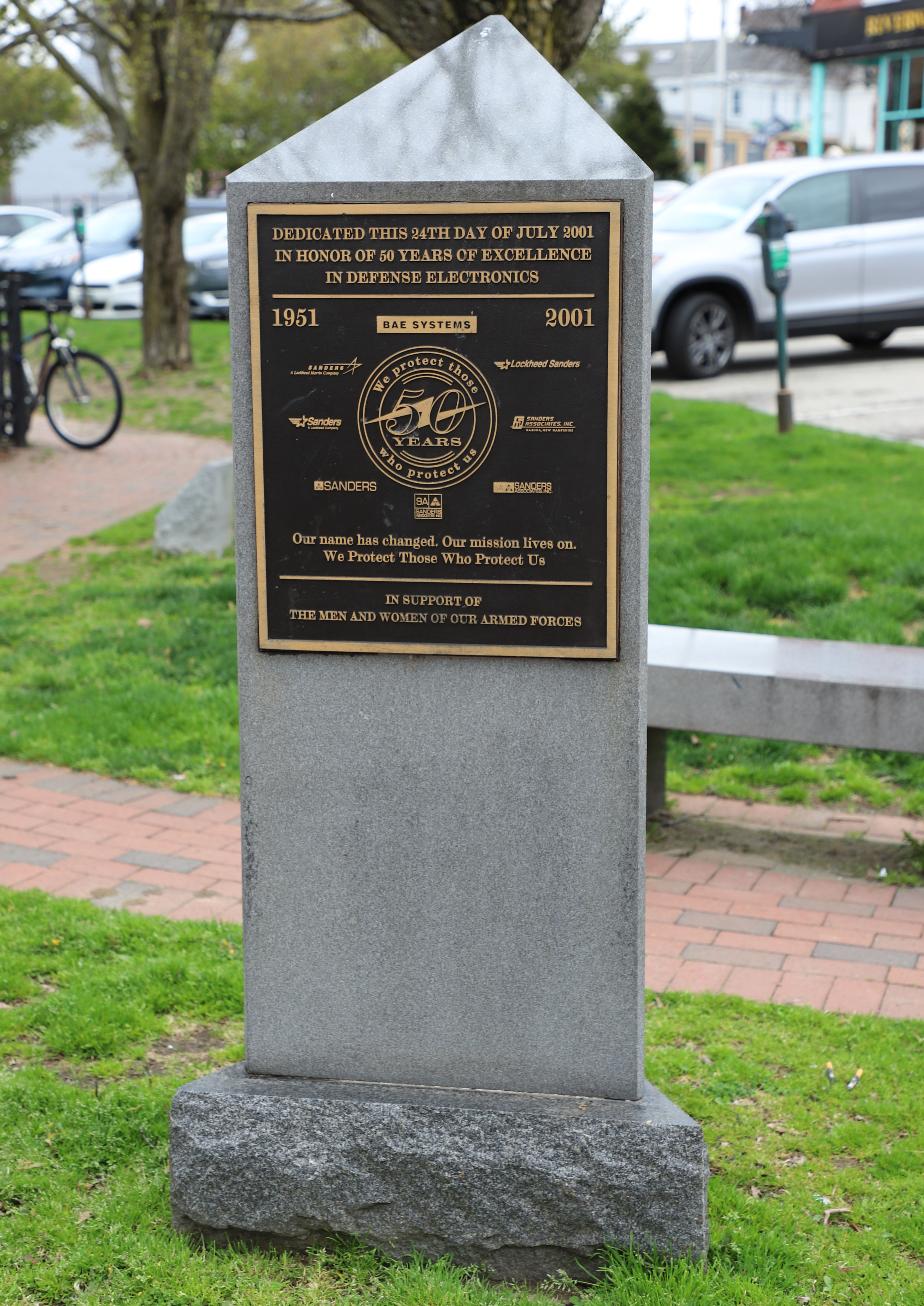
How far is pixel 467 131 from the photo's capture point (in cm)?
289

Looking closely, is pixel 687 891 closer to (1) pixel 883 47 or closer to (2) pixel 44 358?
(2) pixel 44 358

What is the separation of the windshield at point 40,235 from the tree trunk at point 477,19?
1669cm

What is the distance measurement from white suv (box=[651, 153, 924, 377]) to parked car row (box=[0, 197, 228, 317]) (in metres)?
8.23

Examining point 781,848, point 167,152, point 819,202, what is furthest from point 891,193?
point 781,848

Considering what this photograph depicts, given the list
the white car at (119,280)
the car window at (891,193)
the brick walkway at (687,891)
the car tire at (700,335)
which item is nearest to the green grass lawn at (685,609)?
the brick walkway at (687,891)

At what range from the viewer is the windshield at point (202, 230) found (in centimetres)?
2180

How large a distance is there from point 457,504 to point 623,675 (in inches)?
17.6

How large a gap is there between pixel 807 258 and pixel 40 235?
45.4ft

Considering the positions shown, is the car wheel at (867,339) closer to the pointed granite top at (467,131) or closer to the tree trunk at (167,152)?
the tree trunk at (167,152)

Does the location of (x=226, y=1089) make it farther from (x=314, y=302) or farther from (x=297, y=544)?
(x=314, y=302)

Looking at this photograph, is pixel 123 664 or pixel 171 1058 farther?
pixel 123 664

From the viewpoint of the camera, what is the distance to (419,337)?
2.92m

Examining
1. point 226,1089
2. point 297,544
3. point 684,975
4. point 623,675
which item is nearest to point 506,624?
point 623,675

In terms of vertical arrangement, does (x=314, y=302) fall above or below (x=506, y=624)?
above
